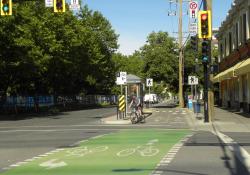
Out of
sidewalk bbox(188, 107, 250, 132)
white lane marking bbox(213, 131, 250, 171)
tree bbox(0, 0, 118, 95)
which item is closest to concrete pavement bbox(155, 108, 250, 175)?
white lane marking bbox(213, 131, 250, 171)

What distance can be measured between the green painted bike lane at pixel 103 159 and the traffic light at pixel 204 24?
12.3 m

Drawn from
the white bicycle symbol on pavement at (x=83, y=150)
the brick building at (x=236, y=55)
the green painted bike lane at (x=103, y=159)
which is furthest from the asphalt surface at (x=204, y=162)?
the brick building at (x=236, y=55)

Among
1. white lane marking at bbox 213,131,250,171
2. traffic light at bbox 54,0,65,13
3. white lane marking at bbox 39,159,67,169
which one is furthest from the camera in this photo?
traffic light at bbox 54,0,65,13

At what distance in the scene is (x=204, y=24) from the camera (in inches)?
1251

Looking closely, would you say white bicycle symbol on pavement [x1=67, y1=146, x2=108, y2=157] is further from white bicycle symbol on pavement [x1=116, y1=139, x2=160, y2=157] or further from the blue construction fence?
the blue construction fence

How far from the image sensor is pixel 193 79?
159 ft

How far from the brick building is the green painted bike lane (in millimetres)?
17984

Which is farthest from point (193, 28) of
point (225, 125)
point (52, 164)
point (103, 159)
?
point (52, 164)

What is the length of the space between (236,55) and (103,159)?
37365mm

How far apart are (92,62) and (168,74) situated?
48.0 feet

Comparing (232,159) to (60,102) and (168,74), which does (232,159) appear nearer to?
(168,74)

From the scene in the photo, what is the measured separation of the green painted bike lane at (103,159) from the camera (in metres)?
12.9

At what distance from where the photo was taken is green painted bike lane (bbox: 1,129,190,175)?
42.2 ft

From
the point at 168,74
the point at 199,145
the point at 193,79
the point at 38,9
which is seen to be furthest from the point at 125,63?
the point at 199,145
